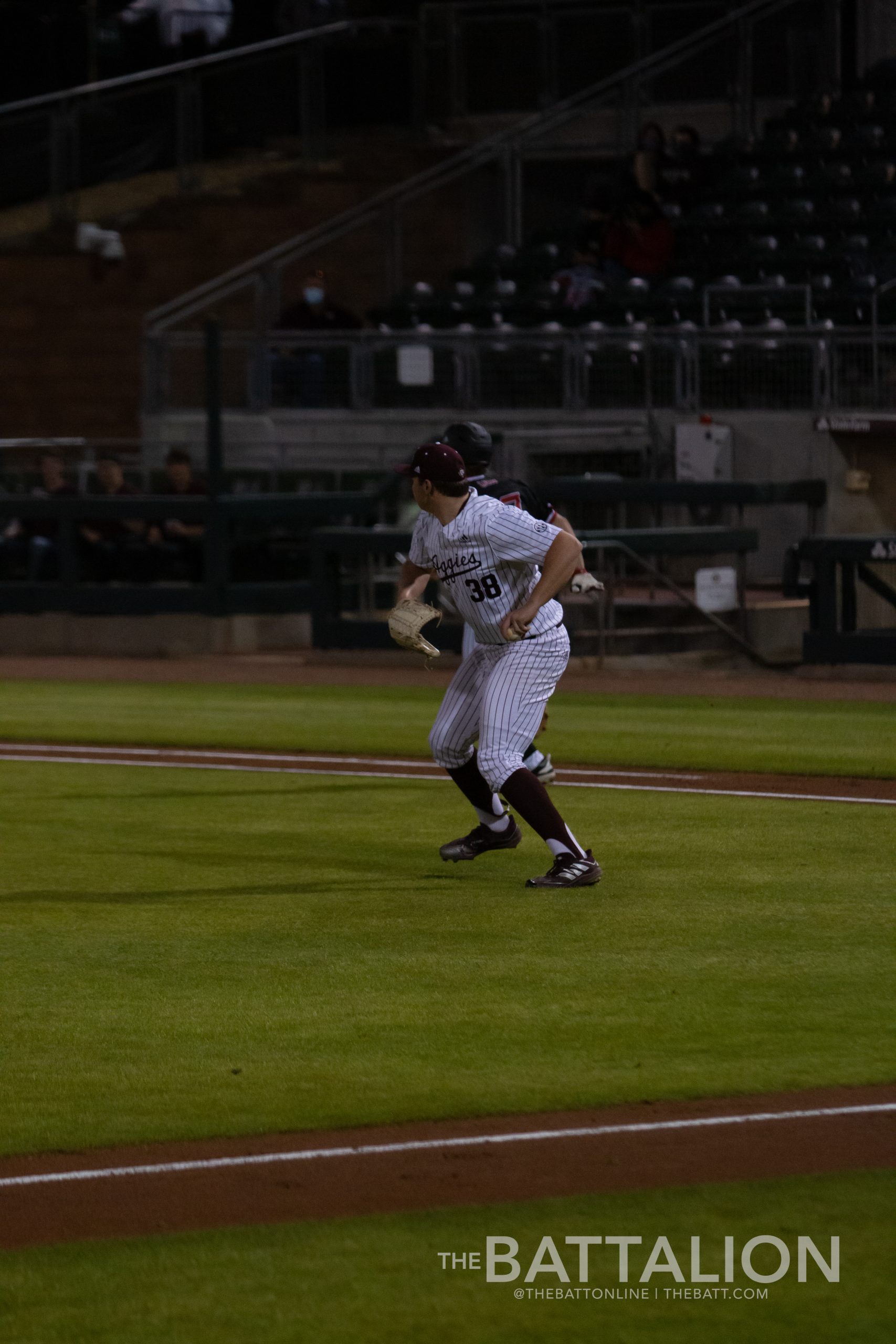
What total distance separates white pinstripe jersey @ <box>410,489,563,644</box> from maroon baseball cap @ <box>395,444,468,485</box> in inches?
6.4

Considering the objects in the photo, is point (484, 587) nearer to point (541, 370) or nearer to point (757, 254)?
point (541, 370)

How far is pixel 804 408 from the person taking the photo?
21.7 m

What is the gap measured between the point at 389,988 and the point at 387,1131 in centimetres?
160

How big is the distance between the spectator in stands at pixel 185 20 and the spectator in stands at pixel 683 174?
24.3ft

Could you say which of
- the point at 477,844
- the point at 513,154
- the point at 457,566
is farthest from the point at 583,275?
the point at 457,566

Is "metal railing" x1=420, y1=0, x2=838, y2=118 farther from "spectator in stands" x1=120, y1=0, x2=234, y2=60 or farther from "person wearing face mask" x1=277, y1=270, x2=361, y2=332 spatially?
"person wearing face mask" x1=277, y1=270, x2=361, y2=332

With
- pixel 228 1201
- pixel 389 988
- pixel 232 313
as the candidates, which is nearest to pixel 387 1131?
pixel 228 1201

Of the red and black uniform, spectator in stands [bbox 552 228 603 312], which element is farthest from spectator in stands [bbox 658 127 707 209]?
the red and black uniform

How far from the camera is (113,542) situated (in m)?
20.4

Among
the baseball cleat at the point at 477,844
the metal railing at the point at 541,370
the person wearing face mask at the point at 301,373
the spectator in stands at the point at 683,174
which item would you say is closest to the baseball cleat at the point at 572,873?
the baseball cleat at the point at 477,844

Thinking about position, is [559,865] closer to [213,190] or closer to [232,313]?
[232,313]

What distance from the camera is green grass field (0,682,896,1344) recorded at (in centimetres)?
437

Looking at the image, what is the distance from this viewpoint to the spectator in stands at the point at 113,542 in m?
Result: 20.3

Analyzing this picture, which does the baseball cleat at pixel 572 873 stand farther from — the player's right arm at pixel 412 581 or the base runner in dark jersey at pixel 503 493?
the player's right arm at pixel 412 581
